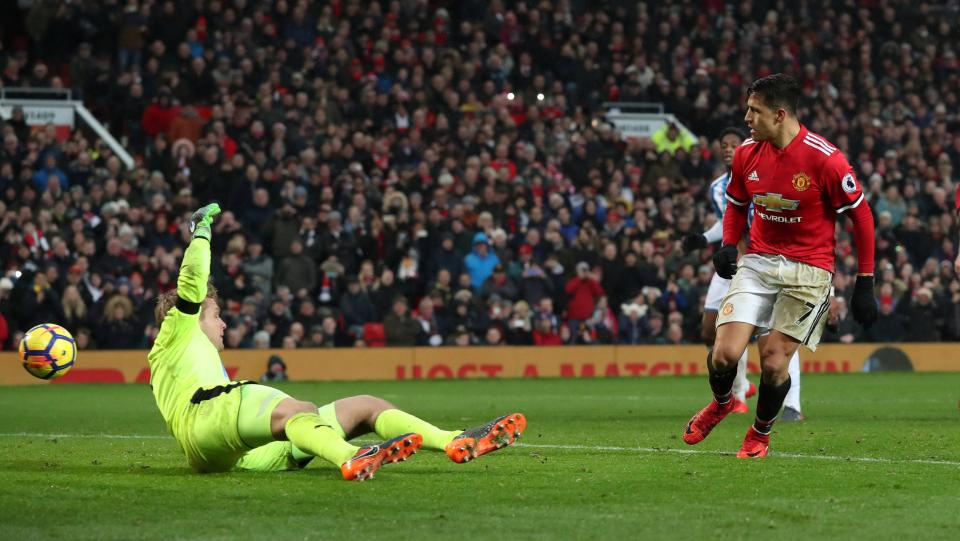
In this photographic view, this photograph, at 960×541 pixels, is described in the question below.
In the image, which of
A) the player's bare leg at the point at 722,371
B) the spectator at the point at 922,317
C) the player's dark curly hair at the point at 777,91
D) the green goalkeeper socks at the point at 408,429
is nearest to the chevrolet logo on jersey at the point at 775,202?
the player's dark curly hair at the point at 777,91

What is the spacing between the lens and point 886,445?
35.5ft

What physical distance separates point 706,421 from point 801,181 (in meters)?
1.89

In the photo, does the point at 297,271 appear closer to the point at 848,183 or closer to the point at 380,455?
the point at 848,183

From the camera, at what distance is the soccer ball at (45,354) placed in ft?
33.5

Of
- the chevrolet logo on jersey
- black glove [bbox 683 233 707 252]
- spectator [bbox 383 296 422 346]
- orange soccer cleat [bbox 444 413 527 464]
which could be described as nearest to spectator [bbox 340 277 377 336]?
spectator [bbox 383 296 422 346]

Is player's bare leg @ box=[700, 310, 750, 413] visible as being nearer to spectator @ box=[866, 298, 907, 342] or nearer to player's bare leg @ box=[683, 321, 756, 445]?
player's bare leg @ box=[683, 321, 756, 445]

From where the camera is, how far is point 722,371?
980cm

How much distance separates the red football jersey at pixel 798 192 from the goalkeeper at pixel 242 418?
2.38 meters

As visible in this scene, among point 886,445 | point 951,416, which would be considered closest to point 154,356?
point 886,445

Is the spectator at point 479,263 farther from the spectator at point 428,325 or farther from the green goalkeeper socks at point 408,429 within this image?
the green goalkeeper socks at point 408,429

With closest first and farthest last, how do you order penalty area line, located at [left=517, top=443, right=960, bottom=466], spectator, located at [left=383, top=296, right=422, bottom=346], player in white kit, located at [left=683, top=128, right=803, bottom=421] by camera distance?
penalty area line, located at [left=517, top=443, right=960, bottom=466], player in white kit, located at [left=683, top=128, right=803, bottom=421], spectator, located at [left=383, top=296, right=422, bottom=346]

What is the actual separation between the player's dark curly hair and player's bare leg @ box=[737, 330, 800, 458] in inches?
56.9

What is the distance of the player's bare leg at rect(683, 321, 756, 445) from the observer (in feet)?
31.1

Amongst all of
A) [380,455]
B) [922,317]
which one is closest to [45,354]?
[380,455]
